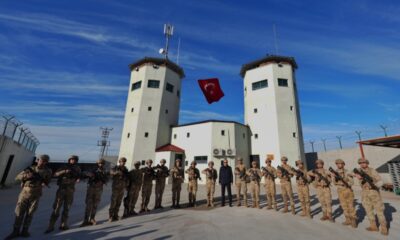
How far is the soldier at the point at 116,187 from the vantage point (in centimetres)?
648

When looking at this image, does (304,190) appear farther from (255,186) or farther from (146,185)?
(146,185)

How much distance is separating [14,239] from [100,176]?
2.23 meters

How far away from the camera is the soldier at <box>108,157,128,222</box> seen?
6.48 metres

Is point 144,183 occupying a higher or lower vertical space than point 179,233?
higher

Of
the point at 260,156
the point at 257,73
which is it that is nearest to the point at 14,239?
the point at 260,156

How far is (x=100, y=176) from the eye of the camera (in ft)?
20.2

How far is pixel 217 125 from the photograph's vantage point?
76.8 feet

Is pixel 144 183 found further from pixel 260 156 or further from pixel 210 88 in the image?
pixel 260 156

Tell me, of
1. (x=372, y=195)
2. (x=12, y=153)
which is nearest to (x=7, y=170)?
(x=12, y=153)

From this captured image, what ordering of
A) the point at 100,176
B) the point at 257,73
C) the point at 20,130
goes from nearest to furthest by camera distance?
the point at 100,176 → the point at 20,130 → the point at 257,73

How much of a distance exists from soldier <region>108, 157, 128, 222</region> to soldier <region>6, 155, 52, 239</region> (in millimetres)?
1821

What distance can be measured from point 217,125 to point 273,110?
22.7 ft

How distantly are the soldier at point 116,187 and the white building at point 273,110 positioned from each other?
19.0 metres

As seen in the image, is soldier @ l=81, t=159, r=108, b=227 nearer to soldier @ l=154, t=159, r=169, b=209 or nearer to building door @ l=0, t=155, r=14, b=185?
soldier @ l=154, t=159, r=169, b=209
